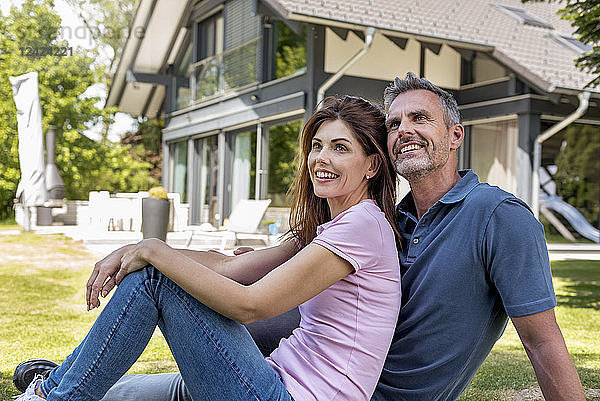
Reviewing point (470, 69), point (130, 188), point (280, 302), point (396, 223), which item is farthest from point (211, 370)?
point (130, 188)

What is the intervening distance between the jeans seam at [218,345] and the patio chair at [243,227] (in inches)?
330

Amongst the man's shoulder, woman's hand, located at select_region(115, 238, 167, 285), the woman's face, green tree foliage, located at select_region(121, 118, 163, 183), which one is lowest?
woman's hand, located at select_region(115, 238, 167, 285)

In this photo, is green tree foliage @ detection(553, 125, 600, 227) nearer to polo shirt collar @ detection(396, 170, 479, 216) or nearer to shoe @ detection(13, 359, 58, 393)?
polo shirt collar @ detection(396, 170, 479, 216)

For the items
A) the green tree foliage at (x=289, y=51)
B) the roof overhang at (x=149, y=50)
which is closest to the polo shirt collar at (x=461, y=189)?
the green tree foliage at (x=289, y=51)

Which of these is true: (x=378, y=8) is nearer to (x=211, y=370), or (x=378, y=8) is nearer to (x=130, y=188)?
(x=211, y=370)

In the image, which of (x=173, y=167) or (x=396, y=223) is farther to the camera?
(x=173, y=167)

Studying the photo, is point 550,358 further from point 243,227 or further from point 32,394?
point 243,227

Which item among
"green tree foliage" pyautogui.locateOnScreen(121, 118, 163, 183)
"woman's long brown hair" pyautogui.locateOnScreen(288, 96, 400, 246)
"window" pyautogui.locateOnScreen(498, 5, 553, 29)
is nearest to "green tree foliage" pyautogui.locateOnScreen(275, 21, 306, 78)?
"window" pyautogui.locateOnScreen(498, 5, 553, 29)

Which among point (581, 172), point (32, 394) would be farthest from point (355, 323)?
point (581, 172)

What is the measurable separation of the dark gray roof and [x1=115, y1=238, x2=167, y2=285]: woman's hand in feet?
23.6

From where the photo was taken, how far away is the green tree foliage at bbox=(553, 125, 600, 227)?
40.8 feet

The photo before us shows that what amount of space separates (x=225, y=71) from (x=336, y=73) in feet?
14.9

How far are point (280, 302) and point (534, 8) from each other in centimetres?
1379

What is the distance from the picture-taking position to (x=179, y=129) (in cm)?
1650
